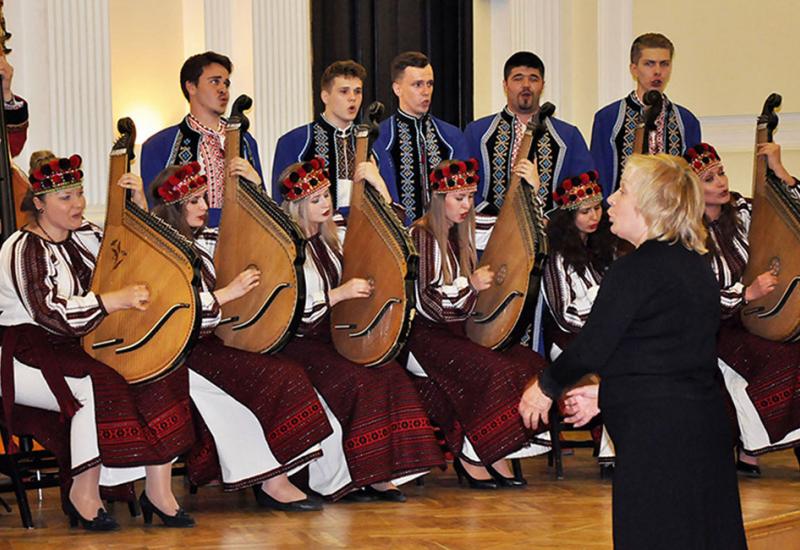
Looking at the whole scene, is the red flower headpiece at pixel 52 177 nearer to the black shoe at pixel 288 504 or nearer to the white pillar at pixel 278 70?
the black shoe at pixel 288 504

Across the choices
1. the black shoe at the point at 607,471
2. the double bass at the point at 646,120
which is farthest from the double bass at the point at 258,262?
the double bass at the point at 646,120

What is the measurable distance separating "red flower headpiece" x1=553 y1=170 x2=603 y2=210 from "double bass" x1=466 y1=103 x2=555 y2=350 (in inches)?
9.8

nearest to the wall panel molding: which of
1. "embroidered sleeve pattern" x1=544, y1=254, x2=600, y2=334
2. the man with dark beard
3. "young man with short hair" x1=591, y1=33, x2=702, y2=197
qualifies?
"young man with short hair" x1=591, y1=33, x2=702, y2=197

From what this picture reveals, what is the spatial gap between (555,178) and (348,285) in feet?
4.79

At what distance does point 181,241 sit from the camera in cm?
461

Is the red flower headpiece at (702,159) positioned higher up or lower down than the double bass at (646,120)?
lower down

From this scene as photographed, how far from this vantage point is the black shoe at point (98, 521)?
4.61 m

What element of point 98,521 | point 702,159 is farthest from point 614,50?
point 98,521

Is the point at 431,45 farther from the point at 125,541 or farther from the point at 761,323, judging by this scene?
the point at 125,541

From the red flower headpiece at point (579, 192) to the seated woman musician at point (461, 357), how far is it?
0.31 meters

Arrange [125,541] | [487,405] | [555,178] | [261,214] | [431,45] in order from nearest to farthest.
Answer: [125,541]
[261,214]
[487,405]
[555,178]
[431,45]

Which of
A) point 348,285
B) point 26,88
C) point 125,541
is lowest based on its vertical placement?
point 125,541

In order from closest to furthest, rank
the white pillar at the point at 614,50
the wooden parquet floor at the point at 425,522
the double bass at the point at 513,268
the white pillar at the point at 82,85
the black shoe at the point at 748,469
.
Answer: the wooden parquet floor at the point at 425,522, the double bass at the point at 513,268, the black shoe at the point at 748,469, the white pillar at the point at 82,85, the white pillar at the point at 614,50

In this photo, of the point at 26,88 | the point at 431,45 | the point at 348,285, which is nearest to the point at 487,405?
the point at 348,285
